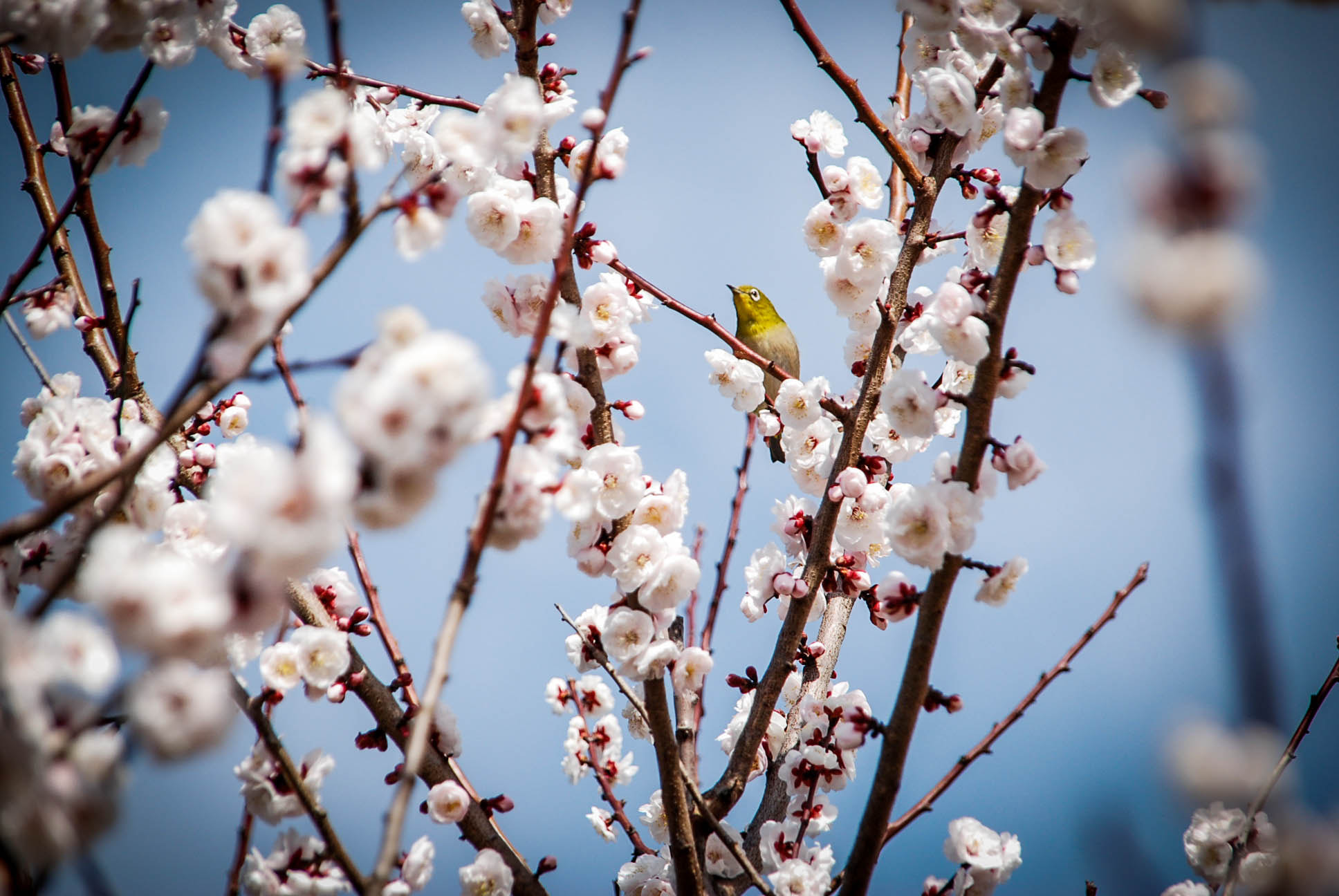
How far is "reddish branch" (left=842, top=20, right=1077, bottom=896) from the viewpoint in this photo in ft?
4.90

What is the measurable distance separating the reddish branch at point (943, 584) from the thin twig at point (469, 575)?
0.87m

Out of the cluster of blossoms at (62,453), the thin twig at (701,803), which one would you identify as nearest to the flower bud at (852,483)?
the thin twig at (701,803)

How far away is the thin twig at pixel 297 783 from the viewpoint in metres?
1.47

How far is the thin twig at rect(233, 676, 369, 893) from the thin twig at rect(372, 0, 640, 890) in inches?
22.5

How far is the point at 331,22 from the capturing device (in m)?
1.14

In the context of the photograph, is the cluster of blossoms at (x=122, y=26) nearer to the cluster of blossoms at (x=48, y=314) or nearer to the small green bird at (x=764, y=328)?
the cluster of blossoms at (x=48, y=314)

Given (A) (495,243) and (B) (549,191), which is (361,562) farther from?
(B) (549,191)

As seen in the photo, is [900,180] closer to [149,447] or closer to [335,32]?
[335,32]

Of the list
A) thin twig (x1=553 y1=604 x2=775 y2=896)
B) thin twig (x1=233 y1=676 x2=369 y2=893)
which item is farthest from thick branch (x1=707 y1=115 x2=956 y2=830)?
thin twig (x1=233 y1=676 x2=369 y2=893)

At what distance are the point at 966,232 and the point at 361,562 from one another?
188 centimetres

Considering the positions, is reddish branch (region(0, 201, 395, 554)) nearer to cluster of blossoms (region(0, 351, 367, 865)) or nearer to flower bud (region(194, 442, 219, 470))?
cluster of blossoms (region(0, 351, 367, 865))

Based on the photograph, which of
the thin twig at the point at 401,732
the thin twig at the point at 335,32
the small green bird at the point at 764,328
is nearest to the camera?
the thin twig at the point at 335,32

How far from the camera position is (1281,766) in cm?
179

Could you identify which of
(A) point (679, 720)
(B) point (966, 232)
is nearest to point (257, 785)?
(A) point (679, 720)
